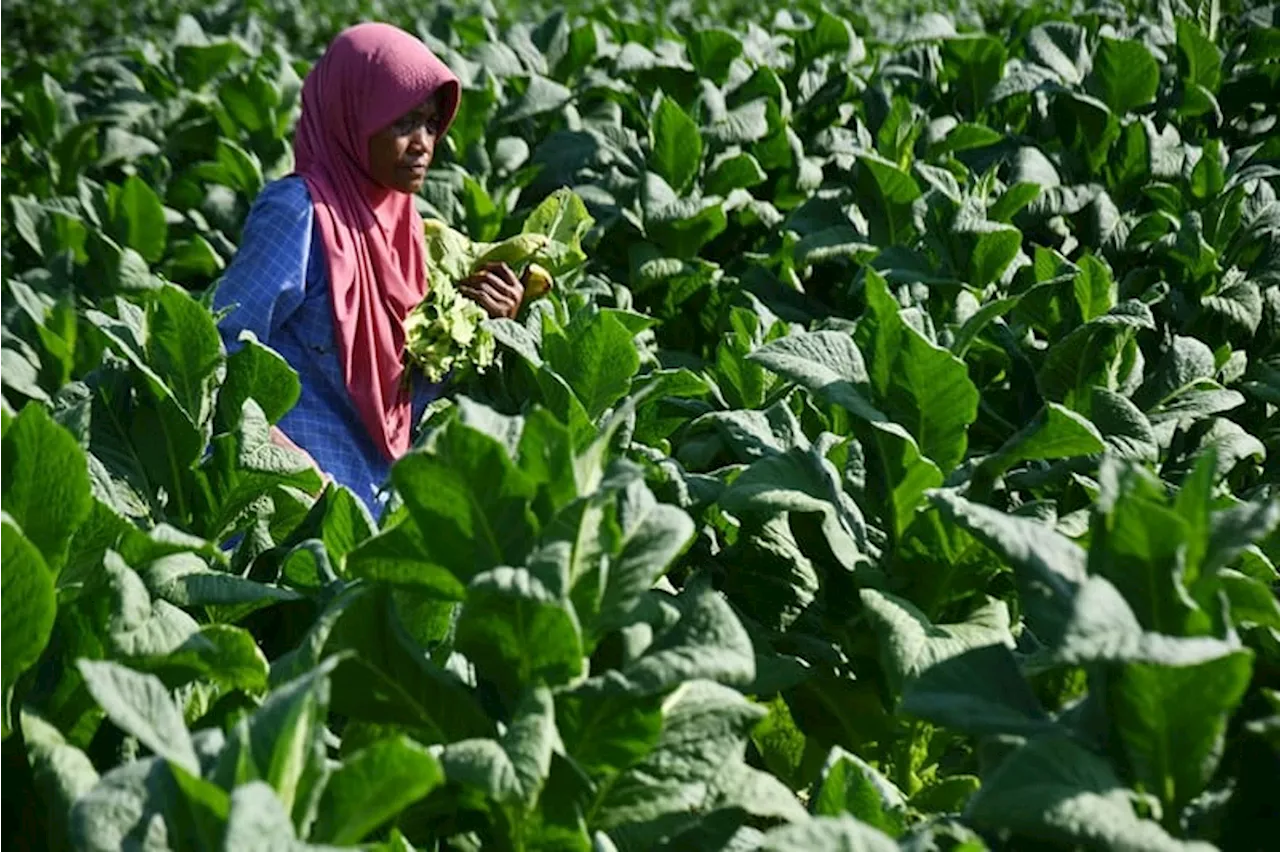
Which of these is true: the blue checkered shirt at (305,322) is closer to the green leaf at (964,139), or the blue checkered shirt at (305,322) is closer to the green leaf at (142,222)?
the green leaf at (142,222)

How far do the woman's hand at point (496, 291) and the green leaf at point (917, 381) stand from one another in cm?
142

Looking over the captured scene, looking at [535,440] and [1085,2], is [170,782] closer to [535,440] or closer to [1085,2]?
[535,440]

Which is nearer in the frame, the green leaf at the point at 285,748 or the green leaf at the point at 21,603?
the green leaf at the point at 285,748

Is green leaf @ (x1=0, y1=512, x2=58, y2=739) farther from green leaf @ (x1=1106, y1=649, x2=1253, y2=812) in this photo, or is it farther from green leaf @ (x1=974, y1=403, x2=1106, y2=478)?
green leaf @ (x1=974, y1=403, x2=1106, y2=478)

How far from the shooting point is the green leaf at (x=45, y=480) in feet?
8.18

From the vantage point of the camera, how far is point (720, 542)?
3398mm

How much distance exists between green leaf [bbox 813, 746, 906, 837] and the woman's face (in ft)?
8.20

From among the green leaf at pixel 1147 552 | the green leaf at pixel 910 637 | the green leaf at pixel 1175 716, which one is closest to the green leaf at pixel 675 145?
the green leaf at pixel 910 637

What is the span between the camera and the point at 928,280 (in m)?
4.31

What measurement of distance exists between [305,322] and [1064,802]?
2.76 m

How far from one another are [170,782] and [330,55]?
9.58ft

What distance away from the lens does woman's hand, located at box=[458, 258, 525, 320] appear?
429cm

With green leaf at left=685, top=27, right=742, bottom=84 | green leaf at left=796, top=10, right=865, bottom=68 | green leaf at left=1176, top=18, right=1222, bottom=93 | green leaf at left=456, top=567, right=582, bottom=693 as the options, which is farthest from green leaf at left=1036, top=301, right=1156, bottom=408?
green leaf at left=796, top=10, right=865, bottom=68

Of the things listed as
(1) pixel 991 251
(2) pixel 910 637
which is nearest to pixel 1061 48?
(1) pixel 991 251
